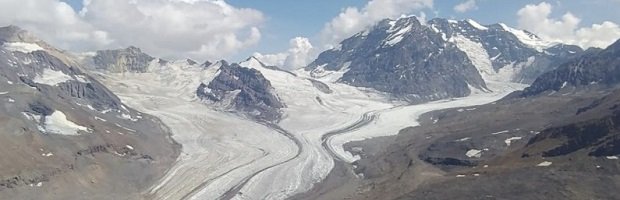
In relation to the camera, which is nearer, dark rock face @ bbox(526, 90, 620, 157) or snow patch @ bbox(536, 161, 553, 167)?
snow patch @ bbox(536, 161, 553, 167)

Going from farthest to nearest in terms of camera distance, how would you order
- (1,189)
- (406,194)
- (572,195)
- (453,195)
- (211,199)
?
1. (211,199)
2. (1,189)
3. (406,194)
4. (453,195)
5. (572,195)

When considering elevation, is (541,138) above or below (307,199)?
above

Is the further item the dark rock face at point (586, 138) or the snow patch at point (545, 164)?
the dark rock face at point (586, 138)

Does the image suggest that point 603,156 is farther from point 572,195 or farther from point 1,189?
point 1,189

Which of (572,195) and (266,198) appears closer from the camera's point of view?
(572,195)

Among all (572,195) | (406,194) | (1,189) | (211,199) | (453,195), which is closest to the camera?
(572,195)

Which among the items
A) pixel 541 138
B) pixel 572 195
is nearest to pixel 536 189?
pixel 572 195

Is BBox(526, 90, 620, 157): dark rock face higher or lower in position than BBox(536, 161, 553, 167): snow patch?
higher

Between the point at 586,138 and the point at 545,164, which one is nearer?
the point at 545,164

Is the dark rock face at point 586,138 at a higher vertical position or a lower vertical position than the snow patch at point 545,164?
higher

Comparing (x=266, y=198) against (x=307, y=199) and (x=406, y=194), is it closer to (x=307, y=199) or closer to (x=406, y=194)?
(x=307, y=199)

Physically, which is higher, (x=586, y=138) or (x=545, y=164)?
(x=586, y=138)
